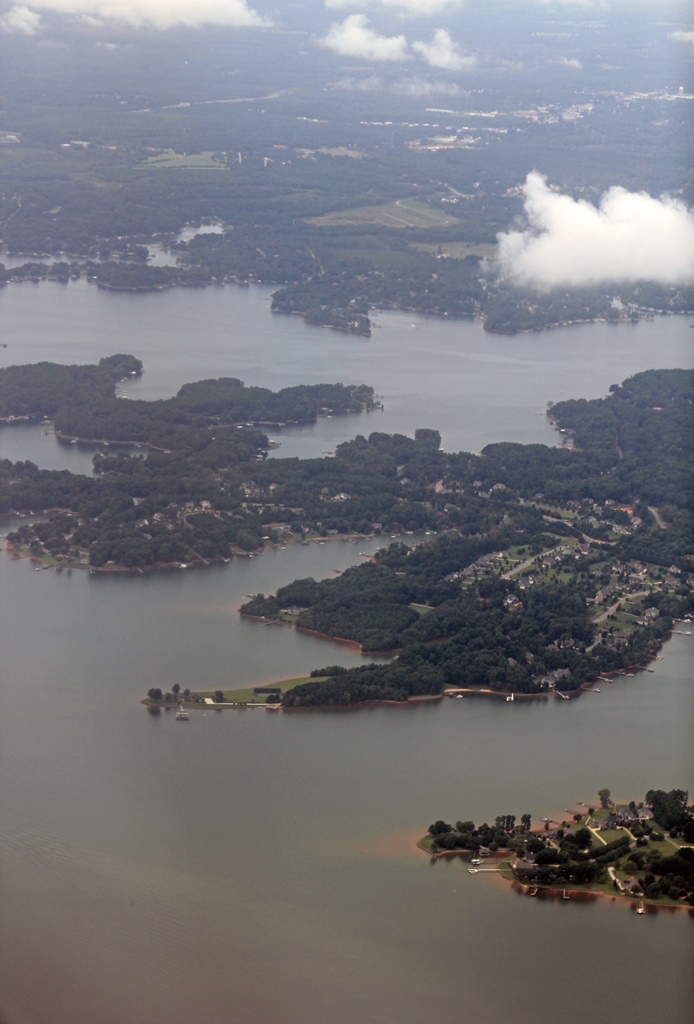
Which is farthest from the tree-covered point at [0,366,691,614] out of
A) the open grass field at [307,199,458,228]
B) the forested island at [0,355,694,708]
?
the open grass field at [307,199,458,228]

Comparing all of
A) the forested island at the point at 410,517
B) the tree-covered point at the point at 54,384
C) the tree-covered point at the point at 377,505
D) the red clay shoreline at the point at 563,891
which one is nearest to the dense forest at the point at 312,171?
the tree-covered point at the point at 54,384

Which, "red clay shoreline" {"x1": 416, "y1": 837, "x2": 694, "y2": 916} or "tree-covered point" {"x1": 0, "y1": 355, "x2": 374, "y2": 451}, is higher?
"tree-covered point" {"x1": 0, "y1": 355, "x2": 374, "y2": 451}

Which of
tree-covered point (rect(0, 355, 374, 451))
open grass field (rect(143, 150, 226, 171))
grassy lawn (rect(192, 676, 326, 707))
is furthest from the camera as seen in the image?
open grass field (rect(143, 150, 226, 171))

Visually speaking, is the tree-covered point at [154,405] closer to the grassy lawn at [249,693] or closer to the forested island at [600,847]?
the grassy lawn at [249,693]

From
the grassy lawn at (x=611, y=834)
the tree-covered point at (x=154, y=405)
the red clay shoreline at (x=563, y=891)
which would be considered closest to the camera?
the red clay shoreline at (x=563, y=891)

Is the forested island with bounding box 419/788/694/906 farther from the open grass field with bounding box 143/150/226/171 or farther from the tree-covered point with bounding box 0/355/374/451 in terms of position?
the open grass field with bounding box 143/150/226/171

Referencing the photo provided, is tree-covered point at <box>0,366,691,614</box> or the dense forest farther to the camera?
the dense forest

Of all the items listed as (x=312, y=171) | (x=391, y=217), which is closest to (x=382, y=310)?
(x=391, y=217)

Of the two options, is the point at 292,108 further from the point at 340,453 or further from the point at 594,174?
the point at 340,453
